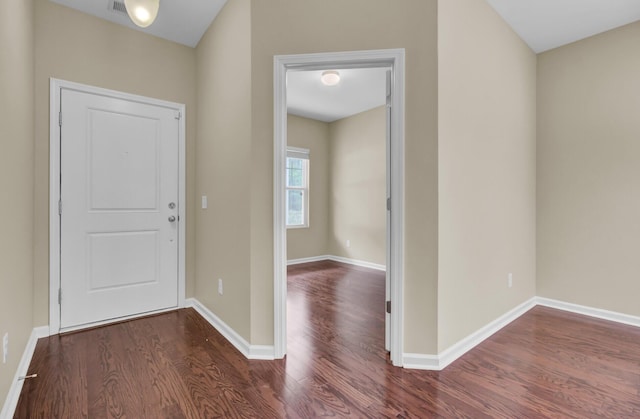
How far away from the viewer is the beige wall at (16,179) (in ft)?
4.86

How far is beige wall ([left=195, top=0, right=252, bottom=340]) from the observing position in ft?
6.96

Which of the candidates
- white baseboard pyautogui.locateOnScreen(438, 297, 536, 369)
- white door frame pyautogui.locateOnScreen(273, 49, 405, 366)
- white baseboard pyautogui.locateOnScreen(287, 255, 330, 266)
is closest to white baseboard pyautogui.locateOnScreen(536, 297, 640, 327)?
white baseboard pyautogui.locateOnScreen(438, 297, 536, 369)

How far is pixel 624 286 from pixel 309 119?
4844mm

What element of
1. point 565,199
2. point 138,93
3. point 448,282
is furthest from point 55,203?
point 565,199

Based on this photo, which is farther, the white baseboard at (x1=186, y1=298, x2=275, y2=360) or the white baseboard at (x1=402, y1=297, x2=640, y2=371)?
the white baseboard at (x1=186, y1=298, x2=275, y2=360)

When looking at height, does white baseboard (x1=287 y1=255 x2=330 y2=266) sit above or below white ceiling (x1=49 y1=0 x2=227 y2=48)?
below

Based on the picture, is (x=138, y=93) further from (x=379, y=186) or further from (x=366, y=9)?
(x=379, y=186)

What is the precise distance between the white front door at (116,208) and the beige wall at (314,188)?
8.73ft

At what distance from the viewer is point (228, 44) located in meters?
2.37

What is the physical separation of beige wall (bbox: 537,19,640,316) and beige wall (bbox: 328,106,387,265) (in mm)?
2156

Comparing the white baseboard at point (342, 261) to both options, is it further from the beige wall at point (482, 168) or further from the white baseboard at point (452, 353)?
the white baseboard at point (452, 353)

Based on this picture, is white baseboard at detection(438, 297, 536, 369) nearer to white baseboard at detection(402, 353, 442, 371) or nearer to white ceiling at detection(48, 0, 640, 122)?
white baseboard at detection(402, 353, 442, 371)

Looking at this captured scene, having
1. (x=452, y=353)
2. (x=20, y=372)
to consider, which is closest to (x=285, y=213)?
(x=452, y=353)

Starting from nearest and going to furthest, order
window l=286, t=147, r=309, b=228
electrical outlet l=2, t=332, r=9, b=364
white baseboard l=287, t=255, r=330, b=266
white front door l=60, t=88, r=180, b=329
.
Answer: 1. electrical outlet l=2, t=332, r=9, b=364
2. white front door l=60, t=88, r=180, b=329
3. white baseboard l=287, t=255, r=330, b=266
4. window l=286, t=147, r=309, b=228
